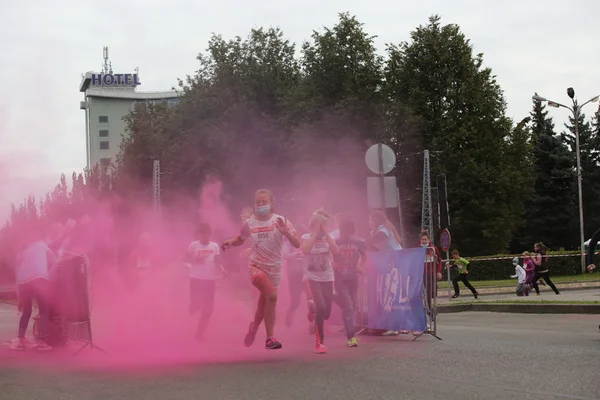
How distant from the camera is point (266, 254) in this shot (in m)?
10.3

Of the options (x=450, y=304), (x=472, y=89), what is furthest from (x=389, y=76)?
(x=450, y=304)

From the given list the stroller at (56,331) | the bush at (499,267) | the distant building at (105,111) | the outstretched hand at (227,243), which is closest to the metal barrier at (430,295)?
the outstretched hand at (227,243)

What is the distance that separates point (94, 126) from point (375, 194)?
127 meters

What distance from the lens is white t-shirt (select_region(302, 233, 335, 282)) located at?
11211mm

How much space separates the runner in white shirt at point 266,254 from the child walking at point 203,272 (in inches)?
118

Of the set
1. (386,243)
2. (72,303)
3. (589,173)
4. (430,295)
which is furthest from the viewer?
(589,173)

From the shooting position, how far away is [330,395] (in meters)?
7.20

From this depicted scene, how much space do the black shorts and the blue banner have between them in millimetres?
2394

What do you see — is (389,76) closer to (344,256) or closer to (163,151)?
(163,151)

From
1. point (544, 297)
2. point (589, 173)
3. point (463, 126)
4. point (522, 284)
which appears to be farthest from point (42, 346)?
point (589, 173)

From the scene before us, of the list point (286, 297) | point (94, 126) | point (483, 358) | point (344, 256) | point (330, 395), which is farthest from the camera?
point (94, 126)

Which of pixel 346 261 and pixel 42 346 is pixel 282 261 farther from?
pixel 42 346

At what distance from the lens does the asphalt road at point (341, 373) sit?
735cm

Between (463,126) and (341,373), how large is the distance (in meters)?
44.2
